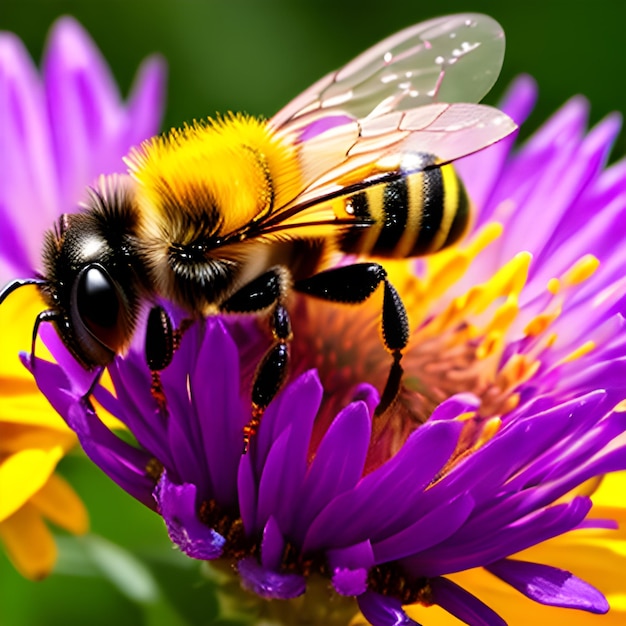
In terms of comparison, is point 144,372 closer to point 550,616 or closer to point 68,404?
point 68,404

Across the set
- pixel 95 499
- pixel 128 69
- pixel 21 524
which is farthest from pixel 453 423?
pixel 128 69

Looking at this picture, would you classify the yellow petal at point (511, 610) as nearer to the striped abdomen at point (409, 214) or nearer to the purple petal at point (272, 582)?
the purple petal at point (272, 582)

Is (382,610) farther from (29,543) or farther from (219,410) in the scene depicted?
(29,543)

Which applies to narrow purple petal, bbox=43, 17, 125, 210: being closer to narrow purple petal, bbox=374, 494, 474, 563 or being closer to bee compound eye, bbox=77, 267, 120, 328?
bee compound eye, bbox=77, 267, 120, 328

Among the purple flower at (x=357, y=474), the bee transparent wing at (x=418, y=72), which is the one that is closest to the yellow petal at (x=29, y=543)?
the purple flower at (x=357, y=474)

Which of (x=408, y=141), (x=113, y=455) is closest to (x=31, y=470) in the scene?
(x=113, y=455)

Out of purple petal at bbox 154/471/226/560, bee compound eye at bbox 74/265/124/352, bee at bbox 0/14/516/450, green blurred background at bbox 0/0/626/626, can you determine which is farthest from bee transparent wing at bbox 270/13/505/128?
green blurred background at bbox 0/0/626/626

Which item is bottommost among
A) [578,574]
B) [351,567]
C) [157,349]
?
[578,574]
